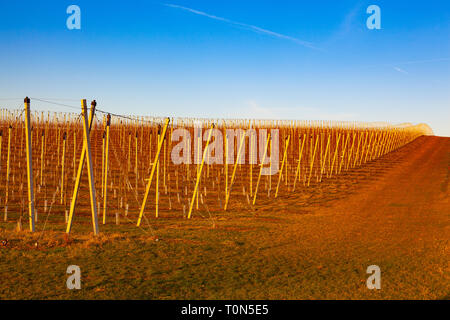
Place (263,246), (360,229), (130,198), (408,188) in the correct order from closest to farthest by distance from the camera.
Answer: (263,246), (360,229), (130,198), (408,188)

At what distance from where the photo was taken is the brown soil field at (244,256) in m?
6.02

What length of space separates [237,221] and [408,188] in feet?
42.2

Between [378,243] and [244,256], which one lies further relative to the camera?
[378,243]

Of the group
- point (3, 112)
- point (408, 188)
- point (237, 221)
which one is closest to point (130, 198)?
point (237, 221)

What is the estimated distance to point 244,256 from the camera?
26.7ft

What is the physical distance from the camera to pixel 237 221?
41.2ft

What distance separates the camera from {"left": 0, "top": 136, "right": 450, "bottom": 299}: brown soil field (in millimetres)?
6020

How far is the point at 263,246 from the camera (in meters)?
9.09

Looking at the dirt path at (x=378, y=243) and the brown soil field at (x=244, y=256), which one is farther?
the dirt path at (x=378, y=243)

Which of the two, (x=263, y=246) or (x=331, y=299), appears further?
(x=263, y=246)

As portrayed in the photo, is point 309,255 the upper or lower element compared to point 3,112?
lower

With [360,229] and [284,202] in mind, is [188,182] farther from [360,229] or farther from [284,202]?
[360,229]

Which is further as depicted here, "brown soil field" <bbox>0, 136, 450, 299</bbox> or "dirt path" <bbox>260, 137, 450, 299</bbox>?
"dirt path" <bbox>260, 137, 450, 299</bbox>
